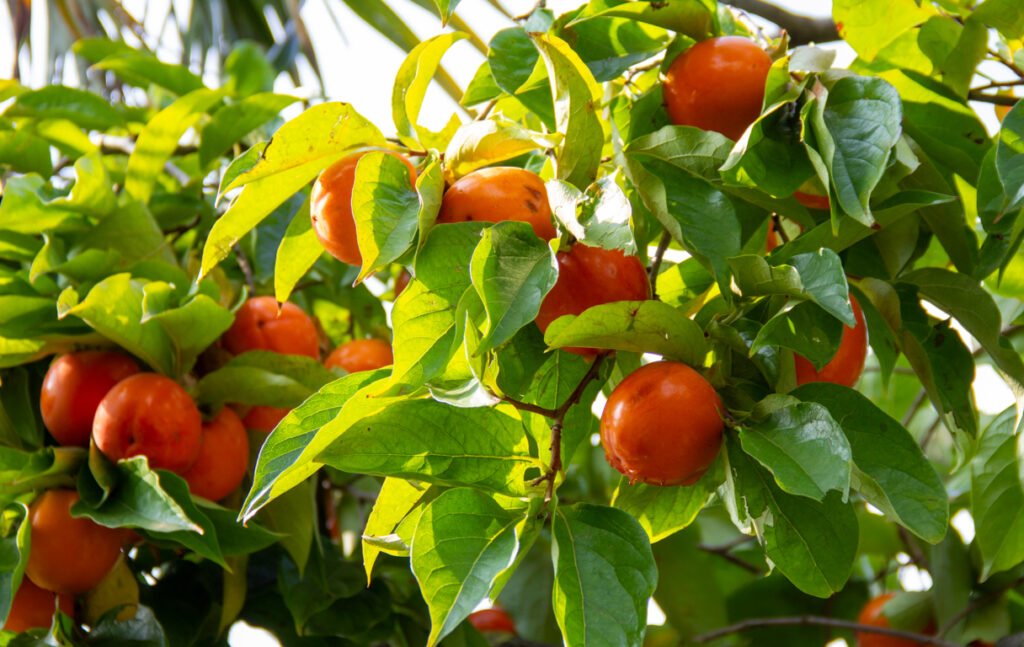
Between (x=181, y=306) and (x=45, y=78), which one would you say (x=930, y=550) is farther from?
(x=45, y=78)

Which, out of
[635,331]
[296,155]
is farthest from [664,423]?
[296,155]

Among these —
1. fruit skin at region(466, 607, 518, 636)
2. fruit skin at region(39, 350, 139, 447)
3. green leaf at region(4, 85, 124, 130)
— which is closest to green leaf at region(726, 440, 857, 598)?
fruit skin at region(39, 350, 139, 447)

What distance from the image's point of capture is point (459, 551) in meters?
0.64

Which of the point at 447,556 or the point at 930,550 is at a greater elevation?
the point at 447,556

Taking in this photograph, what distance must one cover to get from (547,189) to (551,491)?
18 cm

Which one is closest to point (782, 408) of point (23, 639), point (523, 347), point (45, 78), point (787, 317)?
point (787, 317)

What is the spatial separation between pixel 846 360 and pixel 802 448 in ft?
0.57

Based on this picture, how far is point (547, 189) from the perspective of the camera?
688mm

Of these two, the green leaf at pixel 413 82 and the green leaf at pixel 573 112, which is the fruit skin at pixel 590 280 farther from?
the green leaf at pixel 413 82

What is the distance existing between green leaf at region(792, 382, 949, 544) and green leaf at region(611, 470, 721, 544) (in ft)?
0.39

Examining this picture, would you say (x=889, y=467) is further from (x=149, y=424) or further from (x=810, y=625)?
(x=810, y=625)

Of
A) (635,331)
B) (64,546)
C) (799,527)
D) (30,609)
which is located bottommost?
(30,609)

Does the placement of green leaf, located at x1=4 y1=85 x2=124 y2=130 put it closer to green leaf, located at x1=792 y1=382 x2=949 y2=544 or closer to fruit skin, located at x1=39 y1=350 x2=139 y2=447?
fruit skin, located at x1=39 y1=350 x2=139 y2=447

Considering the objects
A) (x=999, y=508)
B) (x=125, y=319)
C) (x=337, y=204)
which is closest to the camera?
(x=337, y=204)
